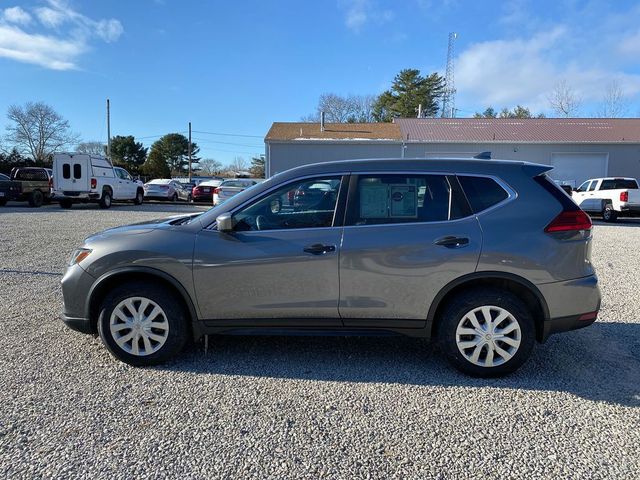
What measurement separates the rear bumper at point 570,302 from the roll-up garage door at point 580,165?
2283cm

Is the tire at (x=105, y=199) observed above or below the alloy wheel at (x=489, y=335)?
above

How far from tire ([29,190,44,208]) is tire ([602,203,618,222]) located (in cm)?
2510

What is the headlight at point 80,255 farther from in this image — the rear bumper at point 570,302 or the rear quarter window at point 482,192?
the rear bumper at point 570,302

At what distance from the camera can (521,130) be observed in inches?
971

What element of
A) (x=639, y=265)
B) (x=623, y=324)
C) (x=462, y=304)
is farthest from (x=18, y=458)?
(x=639, y=265)

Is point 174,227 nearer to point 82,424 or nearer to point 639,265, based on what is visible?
point 82,424

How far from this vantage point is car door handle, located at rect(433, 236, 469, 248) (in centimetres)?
326

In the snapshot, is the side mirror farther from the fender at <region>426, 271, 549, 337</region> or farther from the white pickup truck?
the white pickup truck

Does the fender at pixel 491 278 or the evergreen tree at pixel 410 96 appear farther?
the evergreen tree at pixel 410 96

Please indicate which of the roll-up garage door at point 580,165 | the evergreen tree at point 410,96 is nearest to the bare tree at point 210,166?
the evergreen tree at point 410,96

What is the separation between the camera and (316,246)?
333cm

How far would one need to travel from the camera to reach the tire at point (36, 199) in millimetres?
19938

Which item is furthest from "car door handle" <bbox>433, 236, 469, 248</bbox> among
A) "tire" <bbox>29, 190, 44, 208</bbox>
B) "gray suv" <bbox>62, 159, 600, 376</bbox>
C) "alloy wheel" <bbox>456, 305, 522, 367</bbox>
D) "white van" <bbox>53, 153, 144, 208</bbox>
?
"tire" <bbox>29, 190, 44, 208</bbox>

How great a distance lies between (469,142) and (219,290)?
2221cm
